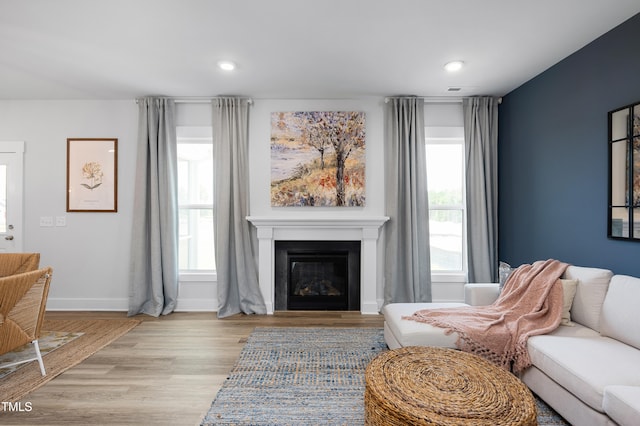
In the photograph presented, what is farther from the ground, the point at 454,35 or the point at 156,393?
the point at 454,35

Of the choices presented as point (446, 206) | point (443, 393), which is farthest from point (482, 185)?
point (443, 393)

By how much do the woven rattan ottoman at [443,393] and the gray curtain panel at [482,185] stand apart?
2341mm

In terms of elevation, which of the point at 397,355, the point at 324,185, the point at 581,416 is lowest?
the point at 581,416

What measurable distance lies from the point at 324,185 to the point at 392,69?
1.49m

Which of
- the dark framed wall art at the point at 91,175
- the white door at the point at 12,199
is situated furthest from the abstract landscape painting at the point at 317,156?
the white door at the point at 12,199

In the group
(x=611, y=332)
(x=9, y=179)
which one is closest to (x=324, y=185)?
(x=611, y=332)

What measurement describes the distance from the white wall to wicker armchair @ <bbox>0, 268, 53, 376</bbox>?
1.66m

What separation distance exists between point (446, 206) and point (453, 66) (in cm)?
169

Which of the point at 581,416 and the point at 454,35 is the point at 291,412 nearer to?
the point at 581,416

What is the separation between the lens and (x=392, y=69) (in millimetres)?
3135

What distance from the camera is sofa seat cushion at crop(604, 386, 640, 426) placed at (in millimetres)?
1357

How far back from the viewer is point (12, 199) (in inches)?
156

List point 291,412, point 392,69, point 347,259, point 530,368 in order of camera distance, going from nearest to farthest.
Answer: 1. point 291,412
2. point 530,368
3. point 392,69
4. point 347,259

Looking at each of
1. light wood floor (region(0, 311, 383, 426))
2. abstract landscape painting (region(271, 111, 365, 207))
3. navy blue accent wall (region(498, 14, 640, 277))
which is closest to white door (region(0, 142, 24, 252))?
light wood floor (region(0, 311, 383, 426))
